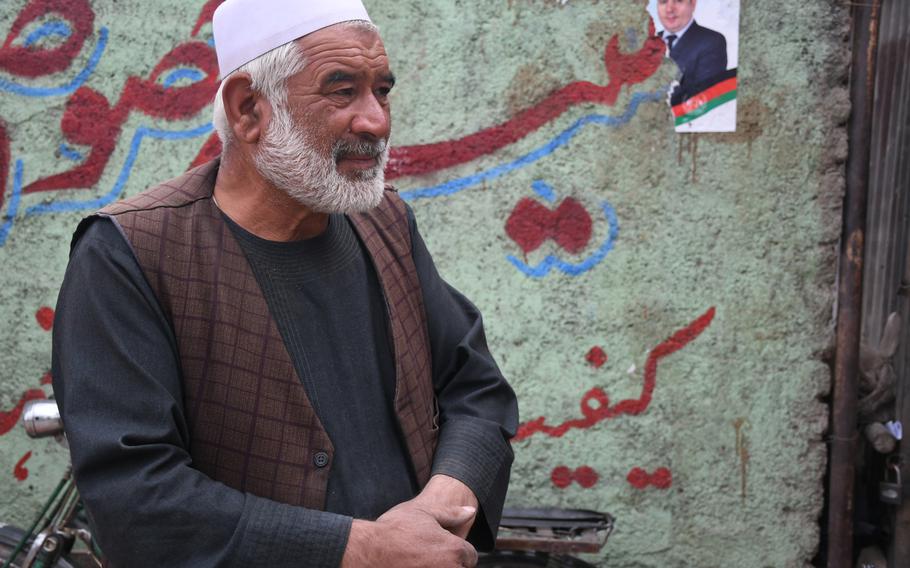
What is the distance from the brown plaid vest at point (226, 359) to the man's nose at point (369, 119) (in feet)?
1.02

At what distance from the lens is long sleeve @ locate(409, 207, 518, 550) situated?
1.71 m

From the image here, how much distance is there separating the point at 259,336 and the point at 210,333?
0.09 metres

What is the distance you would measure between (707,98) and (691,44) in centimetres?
21

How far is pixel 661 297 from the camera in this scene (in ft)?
10.8

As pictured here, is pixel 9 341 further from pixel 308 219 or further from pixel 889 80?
pixel 889 80

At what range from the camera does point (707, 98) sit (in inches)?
128

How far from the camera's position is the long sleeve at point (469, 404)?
5.62 ft

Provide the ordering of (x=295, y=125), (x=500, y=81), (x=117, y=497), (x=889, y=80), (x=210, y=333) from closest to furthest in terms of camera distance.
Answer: (x=117, y=497)
(x=210, y=333)
(x=295, y=125)
(x=500, y=81)
(x=889, y=80)

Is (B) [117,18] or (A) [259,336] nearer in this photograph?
(A) [259,336]

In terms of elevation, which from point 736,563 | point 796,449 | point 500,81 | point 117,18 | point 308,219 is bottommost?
point 736,563

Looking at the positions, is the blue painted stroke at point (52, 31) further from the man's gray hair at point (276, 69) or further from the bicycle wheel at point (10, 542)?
the man's gray hair at point (276, 69)

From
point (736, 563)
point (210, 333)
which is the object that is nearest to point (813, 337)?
point (736, 563)

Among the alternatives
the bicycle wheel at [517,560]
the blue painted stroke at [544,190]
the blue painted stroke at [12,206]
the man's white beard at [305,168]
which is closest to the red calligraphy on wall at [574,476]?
the bicycle wheel at [517,560]

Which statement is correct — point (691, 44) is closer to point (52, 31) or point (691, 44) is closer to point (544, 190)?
point (544, 190)
